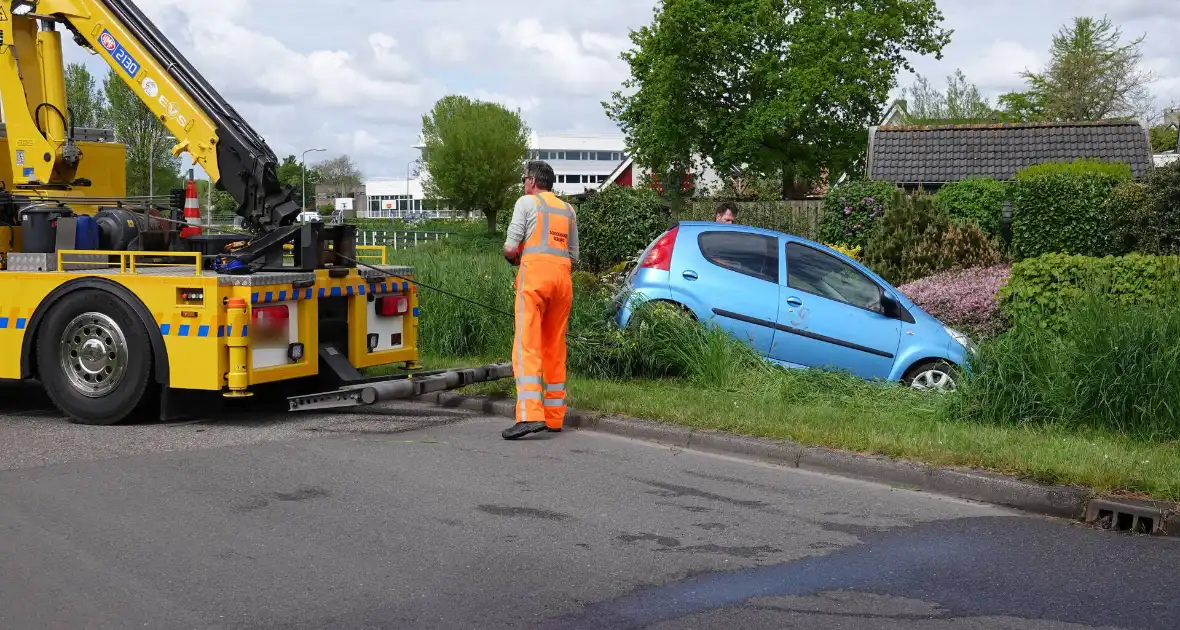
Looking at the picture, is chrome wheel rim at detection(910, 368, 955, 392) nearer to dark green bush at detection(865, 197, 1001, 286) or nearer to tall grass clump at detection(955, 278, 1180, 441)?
tall grass clump at detection(955, 278, 1180, 441)

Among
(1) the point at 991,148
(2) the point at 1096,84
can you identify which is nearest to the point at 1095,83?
(2) the point at 1096,84

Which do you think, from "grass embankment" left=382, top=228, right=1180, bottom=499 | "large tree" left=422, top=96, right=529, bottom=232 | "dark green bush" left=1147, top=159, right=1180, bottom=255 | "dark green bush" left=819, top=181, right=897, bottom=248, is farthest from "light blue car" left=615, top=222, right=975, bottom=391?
"large tree" left=422, top=96, right=529, bottom=232

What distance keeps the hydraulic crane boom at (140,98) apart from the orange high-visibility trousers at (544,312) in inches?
92.4

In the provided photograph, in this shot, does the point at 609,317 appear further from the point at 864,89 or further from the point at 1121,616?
the point at 864,89

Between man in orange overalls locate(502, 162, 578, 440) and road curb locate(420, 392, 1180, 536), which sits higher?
man in orange overalls locate(502, 162, 578, 440)

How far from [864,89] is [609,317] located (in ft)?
103

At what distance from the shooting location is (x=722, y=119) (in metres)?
42.2

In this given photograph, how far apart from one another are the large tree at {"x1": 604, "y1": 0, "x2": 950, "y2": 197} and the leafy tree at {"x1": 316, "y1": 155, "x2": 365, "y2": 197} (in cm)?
5930

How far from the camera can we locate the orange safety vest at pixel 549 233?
28.1 feet

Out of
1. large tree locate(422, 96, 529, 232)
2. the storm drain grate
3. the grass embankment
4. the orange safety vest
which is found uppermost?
large tree locate(422, 96, 529, 232)

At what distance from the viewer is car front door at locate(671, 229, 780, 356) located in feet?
34.8

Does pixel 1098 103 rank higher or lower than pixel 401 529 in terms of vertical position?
higher

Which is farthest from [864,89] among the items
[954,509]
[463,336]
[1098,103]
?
[954,509]

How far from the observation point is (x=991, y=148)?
27.6m
